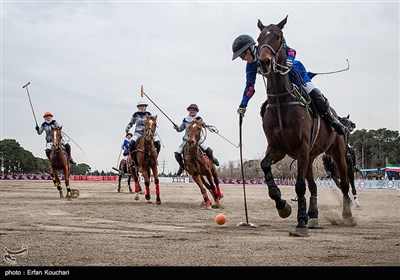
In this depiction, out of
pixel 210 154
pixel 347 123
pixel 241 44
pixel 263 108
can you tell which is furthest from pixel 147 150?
pixel 241 44

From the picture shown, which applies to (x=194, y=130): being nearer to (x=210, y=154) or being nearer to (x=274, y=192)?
(x=210, y=154)

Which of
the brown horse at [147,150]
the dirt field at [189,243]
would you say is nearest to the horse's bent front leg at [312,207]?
the dirt field at [189,243]

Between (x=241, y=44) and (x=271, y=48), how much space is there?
127 cm

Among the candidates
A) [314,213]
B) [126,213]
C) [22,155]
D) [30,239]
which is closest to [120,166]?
[126,213]

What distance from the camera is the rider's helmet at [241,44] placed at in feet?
36.1

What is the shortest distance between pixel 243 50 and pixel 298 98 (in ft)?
4.81

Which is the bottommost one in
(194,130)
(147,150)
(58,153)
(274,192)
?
(274,192)

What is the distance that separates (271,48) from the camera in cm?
991

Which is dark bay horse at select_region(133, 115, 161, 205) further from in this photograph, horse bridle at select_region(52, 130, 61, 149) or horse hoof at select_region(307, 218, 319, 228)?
horse hoof at select_region(307, 218, 319, 228)

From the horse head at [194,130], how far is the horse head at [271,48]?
810 centimetres

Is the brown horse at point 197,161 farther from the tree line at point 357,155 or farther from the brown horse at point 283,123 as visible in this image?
the tree line at point 357,155

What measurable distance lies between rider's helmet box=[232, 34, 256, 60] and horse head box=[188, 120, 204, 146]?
757 cm
